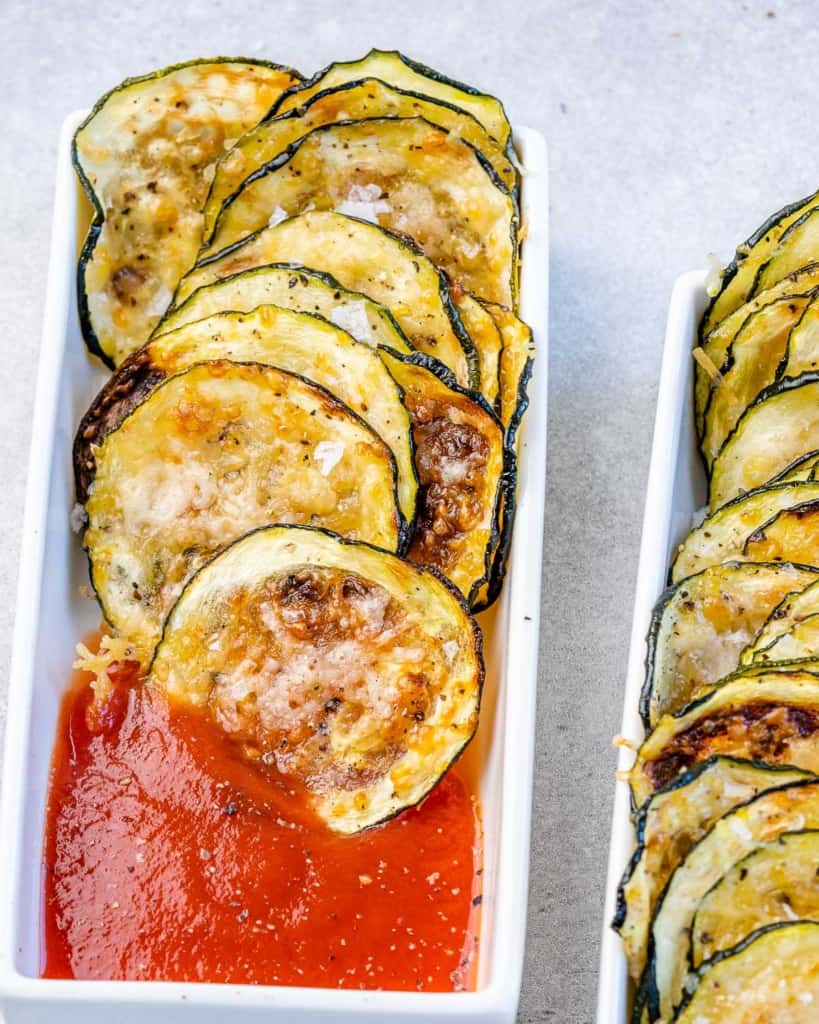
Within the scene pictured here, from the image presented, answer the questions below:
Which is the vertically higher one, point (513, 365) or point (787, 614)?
point (513, 365)

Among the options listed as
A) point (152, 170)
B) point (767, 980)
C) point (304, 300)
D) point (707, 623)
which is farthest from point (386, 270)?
point (767, 980)

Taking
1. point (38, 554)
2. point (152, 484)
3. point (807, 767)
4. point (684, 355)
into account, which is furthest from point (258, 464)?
point (807, 767)

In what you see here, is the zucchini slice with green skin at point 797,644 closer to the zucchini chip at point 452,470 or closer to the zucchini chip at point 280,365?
the zucchini chip at point 452,470

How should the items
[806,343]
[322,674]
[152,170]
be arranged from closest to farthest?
[322,674]
[806,343]
[152,170]

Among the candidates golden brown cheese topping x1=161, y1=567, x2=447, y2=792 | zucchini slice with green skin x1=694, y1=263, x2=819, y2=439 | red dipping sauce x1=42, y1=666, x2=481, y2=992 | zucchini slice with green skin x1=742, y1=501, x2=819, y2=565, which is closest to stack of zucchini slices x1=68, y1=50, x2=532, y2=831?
golden brown cheese topping x1=161, y1=567, x2=447, y2=792

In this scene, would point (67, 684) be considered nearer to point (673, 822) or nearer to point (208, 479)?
point (208, 479)

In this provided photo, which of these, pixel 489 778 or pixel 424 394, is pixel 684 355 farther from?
pixel 489 778
